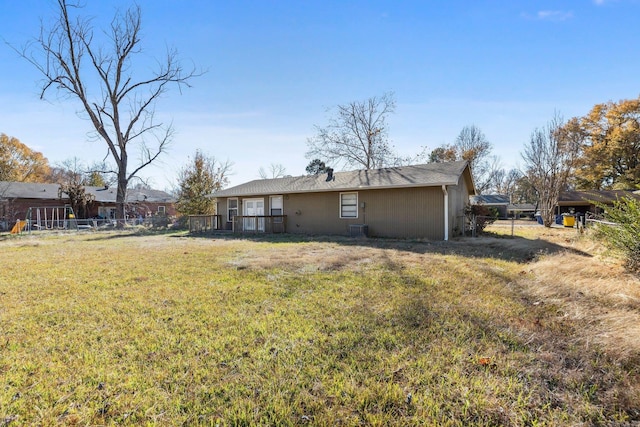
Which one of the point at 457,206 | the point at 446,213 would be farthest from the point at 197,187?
the point at 446,213

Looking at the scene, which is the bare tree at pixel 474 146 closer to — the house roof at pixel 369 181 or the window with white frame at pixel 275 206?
the house roof at pixel 369 181

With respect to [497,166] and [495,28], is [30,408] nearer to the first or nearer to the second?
[495,28]

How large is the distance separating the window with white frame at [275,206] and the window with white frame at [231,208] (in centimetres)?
240

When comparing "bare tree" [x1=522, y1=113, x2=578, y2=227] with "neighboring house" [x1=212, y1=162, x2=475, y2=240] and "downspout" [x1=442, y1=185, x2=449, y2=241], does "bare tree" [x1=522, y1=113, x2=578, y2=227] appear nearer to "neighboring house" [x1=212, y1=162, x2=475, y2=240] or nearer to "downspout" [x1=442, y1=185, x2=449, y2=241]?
"neighboring house" [x1=212, y1=162, x2=475, y2=240]

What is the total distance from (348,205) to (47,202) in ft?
86.8

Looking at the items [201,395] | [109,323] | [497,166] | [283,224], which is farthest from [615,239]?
[497,166]

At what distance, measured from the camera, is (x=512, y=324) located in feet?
9.89

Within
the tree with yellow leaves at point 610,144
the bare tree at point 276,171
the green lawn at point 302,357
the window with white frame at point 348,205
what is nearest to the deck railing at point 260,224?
the window with white frame at point 348,205

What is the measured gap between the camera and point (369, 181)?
12.6 meters

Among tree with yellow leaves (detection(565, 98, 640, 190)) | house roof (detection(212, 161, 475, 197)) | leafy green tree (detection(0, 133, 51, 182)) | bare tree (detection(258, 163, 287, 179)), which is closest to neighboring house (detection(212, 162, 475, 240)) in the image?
house roof (detection(212, 161, 475, 197))

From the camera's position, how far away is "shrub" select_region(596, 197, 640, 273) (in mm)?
4316

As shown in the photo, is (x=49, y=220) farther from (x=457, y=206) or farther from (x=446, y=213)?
(x=457, y=206)

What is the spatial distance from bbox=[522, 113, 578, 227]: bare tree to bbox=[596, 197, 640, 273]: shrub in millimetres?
16388

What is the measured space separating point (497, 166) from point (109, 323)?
4535 cm
